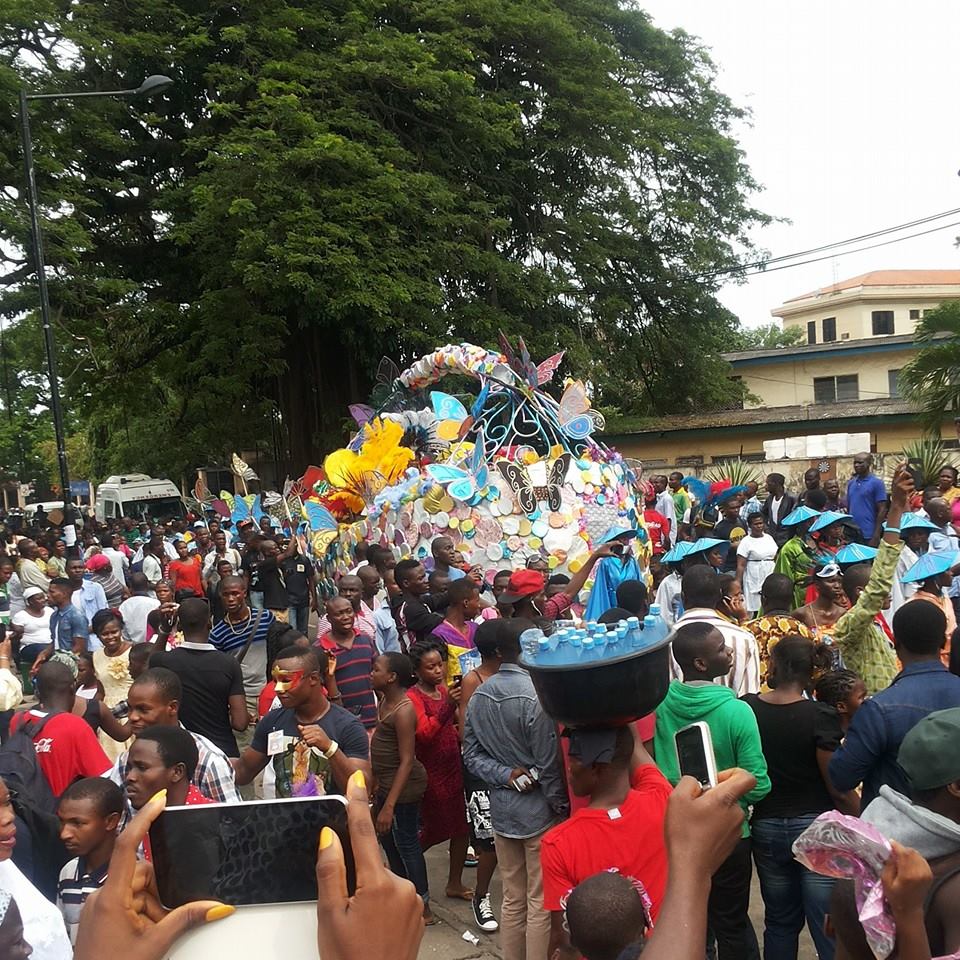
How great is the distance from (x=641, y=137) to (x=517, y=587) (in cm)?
2012

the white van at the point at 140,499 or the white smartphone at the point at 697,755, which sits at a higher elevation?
the white smartphone at the point at 697,755

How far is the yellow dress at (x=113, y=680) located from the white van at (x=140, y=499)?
70.9ft

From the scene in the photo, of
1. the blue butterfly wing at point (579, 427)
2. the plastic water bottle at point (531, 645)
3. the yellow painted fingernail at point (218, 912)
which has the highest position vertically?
the blue butterfly wing at point (579, 427)

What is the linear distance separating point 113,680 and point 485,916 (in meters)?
2.78

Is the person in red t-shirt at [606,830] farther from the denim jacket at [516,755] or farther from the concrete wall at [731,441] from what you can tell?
the concrete wall at [731,441]

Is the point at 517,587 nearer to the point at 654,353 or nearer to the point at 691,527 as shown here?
the point at 691,527

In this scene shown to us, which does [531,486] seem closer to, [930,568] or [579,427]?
[579,427]

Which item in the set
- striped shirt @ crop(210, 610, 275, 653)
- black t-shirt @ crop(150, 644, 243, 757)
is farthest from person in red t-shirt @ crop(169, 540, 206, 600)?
black t-shirt @ crop(150, 644, 243, 757)

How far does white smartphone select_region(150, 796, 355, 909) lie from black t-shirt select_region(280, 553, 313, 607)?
9.14 meters

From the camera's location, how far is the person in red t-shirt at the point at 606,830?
298 centimetres

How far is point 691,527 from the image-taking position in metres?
13.7

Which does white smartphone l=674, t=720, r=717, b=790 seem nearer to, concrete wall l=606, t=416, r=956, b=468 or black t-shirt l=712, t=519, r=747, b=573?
black t-shirt l=712, t=519, r=747, b=573

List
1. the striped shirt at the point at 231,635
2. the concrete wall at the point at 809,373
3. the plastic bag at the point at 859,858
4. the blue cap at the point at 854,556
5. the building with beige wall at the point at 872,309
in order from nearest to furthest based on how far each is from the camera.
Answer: the plastic bag at the point at 859,858, the blue cap at the point at 854,556, the striped shirt at the point at 231,635, the concrete wall at the point at 809,373, the building with beige wall at the point at 872,309

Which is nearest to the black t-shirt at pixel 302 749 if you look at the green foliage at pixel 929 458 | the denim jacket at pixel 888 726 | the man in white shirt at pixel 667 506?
the denim jacket at pixel 888 726
